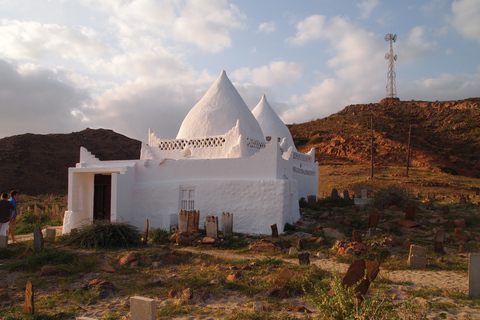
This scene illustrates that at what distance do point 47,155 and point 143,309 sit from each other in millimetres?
45914

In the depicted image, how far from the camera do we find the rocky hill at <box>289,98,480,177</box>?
40.1 meters

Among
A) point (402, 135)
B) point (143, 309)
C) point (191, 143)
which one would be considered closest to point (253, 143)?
point (191, 143)

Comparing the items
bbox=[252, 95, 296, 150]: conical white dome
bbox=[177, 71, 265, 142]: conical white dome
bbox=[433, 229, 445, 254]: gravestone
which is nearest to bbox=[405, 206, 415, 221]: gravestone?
bbox=[433, 229, 445, 254]: gravestone

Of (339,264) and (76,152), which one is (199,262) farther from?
(76,152)

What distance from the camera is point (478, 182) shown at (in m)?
30.2

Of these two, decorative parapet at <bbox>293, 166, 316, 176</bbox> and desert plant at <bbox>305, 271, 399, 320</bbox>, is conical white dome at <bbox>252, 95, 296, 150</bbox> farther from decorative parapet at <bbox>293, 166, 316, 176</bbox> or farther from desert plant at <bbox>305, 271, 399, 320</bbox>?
desert plant at <bbox>305, 271, 399, 320</bbox>

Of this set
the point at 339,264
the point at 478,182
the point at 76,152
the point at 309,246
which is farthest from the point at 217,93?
the point at 76,152

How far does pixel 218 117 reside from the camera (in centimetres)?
1460

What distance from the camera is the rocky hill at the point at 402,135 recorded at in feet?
131

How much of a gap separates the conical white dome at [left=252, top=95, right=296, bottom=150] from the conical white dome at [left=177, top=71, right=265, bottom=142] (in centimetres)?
467

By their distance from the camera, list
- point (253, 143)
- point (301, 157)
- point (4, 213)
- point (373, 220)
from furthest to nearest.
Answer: point (301, 157)
point (253, 143)
point (373, 220)
point (4, 213)

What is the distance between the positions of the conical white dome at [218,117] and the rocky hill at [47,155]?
3022cm

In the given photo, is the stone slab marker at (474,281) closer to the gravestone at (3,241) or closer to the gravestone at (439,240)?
the gravestone at (439,240)

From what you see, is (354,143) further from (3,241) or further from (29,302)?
(29,302)
